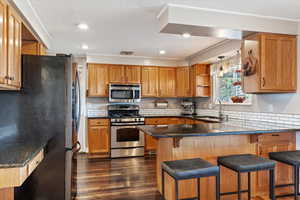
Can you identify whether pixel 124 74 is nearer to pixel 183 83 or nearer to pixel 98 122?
pixel 98 122

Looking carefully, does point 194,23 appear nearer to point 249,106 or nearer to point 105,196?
point 249,106

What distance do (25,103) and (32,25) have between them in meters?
1.11

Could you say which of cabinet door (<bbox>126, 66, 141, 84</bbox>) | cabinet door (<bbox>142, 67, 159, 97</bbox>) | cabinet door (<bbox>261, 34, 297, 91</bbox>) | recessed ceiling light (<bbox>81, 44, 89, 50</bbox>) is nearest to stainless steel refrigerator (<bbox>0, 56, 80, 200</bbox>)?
recessed ceiling light (<bbox>81, 44, 89, 50</bbox>)

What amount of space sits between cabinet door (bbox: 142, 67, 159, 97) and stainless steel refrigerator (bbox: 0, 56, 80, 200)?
3.15 meters

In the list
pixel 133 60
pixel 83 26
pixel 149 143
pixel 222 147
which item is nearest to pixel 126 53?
pixel 133 60

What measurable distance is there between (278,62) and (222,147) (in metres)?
1.45

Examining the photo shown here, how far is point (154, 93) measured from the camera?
545 centimetres

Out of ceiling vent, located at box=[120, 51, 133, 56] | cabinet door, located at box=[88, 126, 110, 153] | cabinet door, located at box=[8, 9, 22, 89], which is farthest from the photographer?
ceiling vent, located at box=[120, 51, 133, 56]

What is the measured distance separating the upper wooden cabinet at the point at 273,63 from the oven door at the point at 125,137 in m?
2.73

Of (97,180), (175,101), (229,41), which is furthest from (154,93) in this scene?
(97,180)

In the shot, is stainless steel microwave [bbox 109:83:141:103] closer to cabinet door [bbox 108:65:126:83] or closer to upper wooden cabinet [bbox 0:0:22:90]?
cabinet door [bbox 108:65:126:83]

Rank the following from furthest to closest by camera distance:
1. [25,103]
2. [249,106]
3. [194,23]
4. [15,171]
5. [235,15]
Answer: [249,106] → [235,15] → [194,23] → [25,103] → [15,171]

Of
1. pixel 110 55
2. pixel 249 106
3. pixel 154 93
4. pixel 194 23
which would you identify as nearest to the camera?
pixel 194 23

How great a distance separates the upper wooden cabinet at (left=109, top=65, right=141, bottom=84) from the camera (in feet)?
16.8
